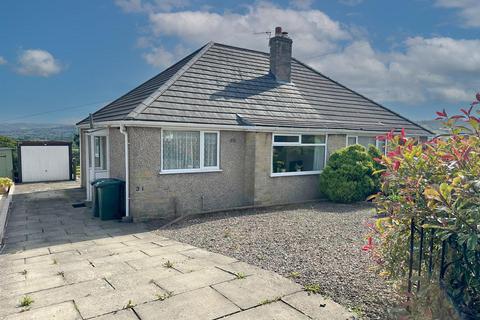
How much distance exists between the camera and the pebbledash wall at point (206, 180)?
923 cm

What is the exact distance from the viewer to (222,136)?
10578 millimetres

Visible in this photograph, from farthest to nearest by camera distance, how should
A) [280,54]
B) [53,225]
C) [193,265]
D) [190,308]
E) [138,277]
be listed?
[280,54], [53,225], [193,265], [138,277], [190,308]

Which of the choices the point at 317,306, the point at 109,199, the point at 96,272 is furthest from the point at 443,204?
the point at 109,199

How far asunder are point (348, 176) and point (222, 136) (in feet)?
15.2

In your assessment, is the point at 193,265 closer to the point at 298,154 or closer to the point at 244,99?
the point at 298,154

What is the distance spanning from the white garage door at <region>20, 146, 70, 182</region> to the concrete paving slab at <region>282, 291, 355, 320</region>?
17.2 meters

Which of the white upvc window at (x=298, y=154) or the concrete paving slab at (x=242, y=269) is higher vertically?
the white upvc window at (x=298, y=154)

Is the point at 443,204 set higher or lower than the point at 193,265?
higher

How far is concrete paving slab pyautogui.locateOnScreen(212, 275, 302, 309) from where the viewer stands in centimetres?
435

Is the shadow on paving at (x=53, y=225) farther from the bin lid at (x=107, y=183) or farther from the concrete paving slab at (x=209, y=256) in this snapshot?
the concrete paving slab at (x=209, y=256)

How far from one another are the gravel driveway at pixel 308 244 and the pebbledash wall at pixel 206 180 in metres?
0.73

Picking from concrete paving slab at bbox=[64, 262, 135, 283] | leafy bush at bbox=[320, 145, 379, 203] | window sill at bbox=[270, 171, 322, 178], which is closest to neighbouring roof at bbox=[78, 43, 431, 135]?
leafy bush at bbox=[320, 145, 379, 203]

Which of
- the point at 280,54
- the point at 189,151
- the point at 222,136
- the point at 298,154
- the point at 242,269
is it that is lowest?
A: the point at 242,269

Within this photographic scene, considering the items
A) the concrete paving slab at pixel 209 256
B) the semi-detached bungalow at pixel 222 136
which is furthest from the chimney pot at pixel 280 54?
the concrete paving slab at pixel 209 256
